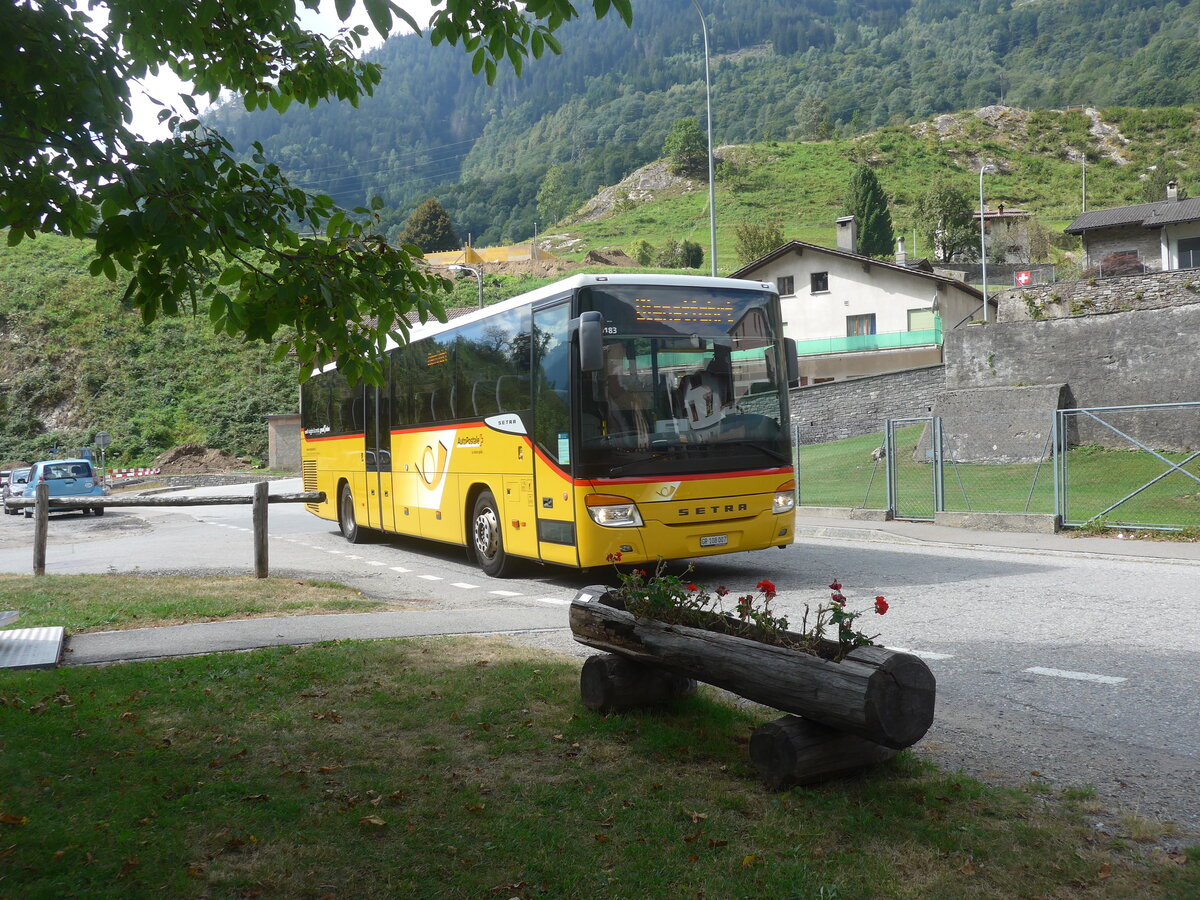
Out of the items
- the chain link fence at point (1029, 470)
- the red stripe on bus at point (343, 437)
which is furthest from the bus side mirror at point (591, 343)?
the chain link fence at point (1029, 470)

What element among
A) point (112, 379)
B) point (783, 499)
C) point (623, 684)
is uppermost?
point (112, 379)

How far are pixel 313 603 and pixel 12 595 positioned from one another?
11.4 ft

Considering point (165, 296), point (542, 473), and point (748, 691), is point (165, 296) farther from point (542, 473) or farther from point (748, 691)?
point (542, 473)

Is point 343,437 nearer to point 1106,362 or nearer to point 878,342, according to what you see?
point 1106,362

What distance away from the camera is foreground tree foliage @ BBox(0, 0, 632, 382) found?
4770 mm

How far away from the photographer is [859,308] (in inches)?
2288

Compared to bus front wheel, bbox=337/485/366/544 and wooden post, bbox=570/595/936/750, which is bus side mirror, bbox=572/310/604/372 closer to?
wooden post, bbox=570/595/936/750

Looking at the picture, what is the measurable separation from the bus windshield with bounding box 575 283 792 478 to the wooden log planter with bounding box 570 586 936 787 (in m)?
5.74

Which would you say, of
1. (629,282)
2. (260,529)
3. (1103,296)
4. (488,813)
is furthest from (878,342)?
(488,813)

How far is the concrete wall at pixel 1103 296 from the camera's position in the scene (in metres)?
32.4

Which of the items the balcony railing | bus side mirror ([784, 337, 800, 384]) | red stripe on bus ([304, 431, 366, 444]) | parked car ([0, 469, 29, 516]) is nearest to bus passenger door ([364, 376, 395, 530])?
red stripe on bus ([304, 431, 366, 444])

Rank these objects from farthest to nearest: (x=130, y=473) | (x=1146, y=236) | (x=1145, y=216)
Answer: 1. (x=1146, y=236)
2. (x=1145, y=216)
3. (x=130, y=473)

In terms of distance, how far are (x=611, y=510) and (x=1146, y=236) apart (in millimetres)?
51994

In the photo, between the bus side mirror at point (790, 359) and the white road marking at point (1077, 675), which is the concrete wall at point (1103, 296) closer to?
the bus side mirror at point (790, 359)
